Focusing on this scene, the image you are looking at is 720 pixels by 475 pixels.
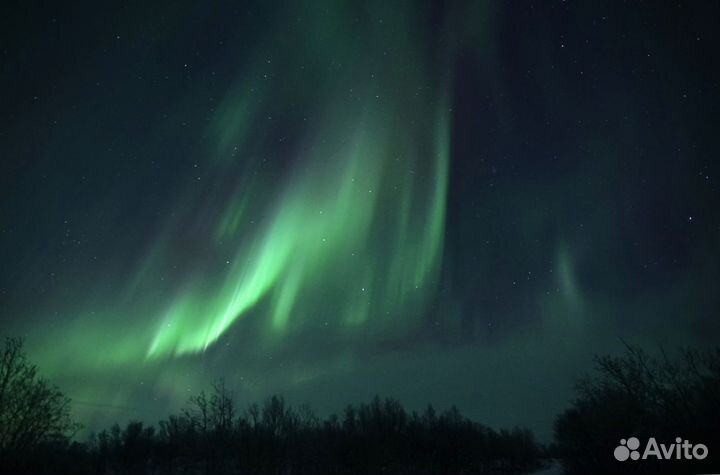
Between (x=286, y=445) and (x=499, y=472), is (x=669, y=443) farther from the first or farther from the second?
(x=499, y=472)

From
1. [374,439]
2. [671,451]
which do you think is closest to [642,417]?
[671,451]

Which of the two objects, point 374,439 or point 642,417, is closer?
point 642,417

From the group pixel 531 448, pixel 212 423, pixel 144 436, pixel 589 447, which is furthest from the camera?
pixel 531 448

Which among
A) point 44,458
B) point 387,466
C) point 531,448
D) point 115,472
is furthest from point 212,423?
point 531,448

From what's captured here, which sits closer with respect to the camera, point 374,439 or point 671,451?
point 671,451

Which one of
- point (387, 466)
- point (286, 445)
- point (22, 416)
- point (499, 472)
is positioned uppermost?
point (22, 416)

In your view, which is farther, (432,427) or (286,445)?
(432,427)

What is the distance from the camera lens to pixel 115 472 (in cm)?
6500

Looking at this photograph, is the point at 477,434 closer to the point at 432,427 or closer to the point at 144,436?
the point at 432,427

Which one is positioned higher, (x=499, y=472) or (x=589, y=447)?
(x=589, y=447)

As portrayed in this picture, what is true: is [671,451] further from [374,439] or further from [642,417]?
[374,439]

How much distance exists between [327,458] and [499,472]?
47.2 meters

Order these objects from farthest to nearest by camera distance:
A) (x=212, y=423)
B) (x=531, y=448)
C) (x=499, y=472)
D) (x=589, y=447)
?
(x=531, y=448), (x=499, y=472), (x=212, y=423), (x=589, y=447)

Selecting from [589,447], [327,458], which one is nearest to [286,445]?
[327,458]
